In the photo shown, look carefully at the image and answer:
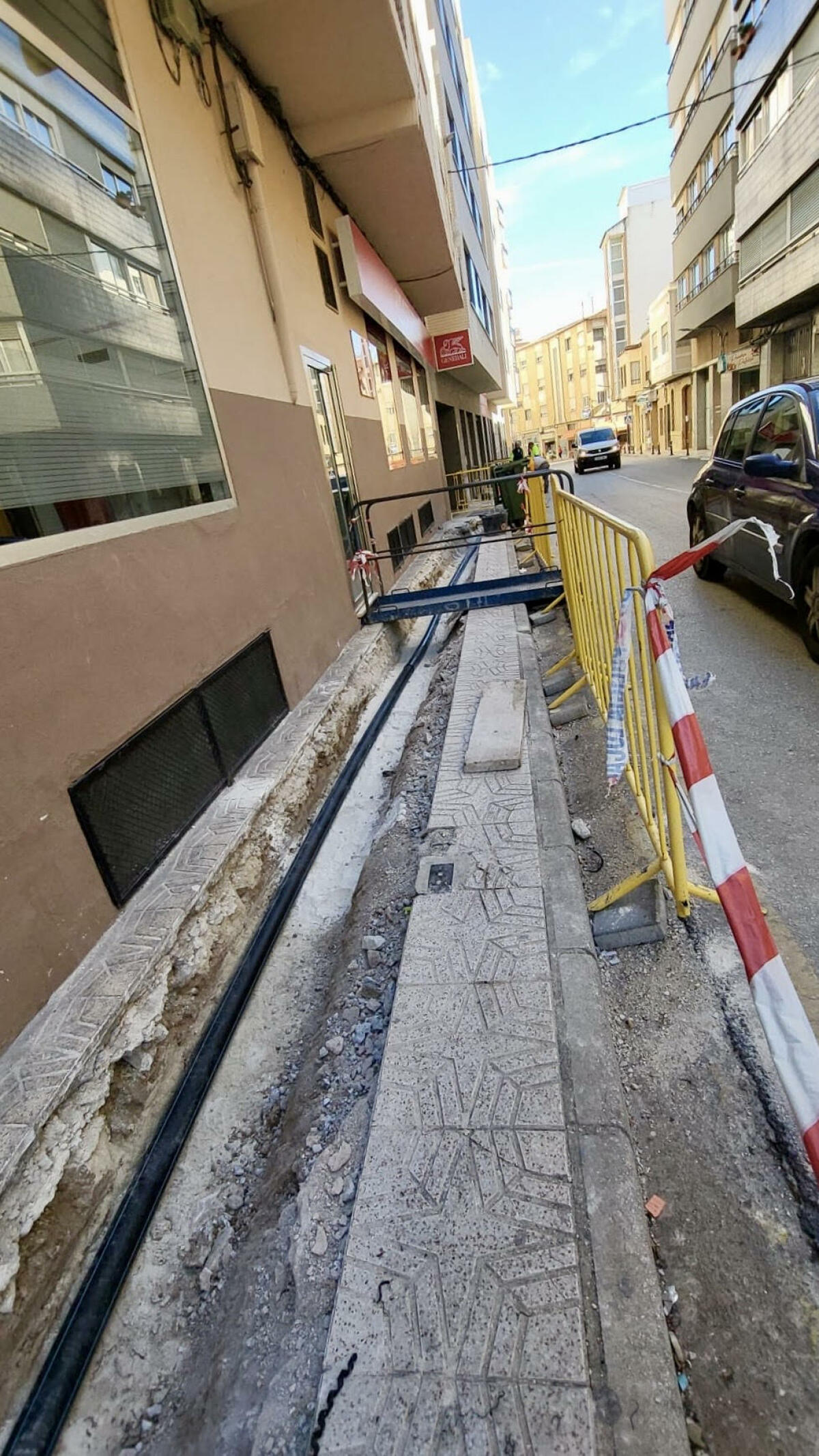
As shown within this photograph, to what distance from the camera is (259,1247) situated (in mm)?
1782

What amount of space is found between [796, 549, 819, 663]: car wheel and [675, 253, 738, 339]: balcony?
2369cm

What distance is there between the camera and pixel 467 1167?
1.65m

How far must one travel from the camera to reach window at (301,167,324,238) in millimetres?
6457

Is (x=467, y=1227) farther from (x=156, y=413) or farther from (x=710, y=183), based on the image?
(x=710, y=183)

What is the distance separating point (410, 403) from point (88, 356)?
10.7 m

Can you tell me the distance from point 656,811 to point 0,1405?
2.56 metres

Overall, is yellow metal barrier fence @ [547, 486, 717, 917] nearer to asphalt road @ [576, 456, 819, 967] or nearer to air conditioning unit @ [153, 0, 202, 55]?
asphalt road @ [576, 456, 819, 967]

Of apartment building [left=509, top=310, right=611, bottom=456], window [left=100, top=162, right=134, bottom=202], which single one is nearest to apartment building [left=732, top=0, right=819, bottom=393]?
window [left=100, top=162, right=134, bottom=202]

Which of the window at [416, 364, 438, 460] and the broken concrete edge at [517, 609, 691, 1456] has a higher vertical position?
the window at [416, 364, 438, 460]

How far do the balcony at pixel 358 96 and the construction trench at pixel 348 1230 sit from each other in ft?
19.6

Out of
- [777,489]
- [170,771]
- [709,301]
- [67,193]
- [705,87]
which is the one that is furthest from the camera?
[709,301]

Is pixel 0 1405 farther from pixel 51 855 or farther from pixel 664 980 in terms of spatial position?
pixel 664 980

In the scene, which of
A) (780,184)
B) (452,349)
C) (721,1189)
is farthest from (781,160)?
(721,1189)

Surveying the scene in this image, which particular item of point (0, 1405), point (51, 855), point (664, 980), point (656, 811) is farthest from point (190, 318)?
point (0, 1405)
